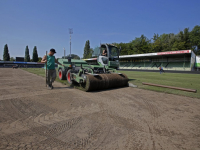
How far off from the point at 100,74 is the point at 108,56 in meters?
2.20

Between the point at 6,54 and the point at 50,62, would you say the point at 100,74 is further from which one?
the point at 6,54

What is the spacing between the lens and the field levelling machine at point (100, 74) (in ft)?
19.8

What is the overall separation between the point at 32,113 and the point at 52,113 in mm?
492

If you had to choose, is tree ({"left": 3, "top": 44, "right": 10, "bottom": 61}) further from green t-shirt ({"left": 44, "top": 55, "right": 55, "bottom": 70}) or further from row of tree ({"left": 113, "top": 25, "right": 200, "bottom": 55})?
green t-shirt ({"left": 44, "top": 55, "right": 55, "bottom": 70})

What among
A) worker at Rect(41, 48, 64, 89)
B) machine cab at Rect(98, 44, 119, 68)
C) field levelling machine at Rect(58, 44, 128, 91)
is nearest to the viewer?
field levelling machine at Rect(58, 44, 128, 91)

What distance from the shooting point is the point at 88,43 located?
8019 cm

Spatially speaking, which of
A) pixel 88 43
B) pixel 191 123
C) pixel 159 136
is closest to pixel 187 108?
pixel 191 123

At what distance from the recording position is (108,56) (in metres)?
8.50

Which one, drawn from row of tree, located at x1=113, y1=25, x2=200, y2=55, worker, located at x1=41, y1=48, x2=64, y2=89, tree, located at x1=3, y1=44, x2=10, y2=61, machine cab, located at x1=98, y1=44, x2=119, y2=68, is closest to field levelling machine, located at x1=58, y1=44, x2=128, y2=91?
machine cab, located at x1=98, y1=44, x2=119, y2=68

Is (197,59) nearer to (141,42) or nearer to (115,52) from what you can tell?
(141,42)

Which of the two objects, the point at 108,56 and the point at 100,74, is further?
the point at 108,56

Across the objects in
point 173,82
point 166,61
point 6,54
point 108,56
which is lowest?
point 173,82

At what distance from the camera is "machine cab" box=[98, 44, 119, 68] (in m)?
8.45

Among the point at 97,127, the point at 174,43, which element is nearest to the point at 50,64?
the point at 97,127
